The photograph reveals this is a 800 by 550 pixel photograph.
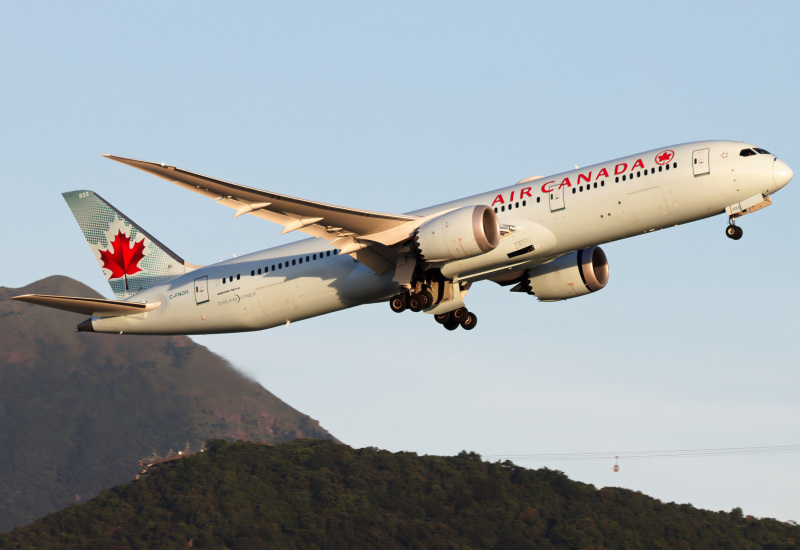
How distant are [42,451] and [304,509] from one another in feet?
264

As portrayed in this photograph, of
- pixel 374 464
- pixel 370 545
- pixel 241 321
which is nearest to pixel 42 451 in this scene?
pixel 374 464

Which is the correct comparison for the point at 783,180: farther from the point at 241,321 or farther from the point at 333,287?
the point at 241,321

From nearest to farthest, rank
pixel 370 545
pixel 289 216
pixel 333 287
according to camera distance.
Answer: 1. pixel 289 216
2. pixel 333 287
3. pixel 370 545

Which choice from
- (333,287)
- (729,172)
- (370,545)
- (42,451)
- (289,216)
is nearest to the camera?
(729,172)

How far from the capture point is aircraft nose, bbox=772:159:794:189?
38.2 meters

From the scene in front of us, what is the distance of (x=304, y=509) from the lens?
130500 mm

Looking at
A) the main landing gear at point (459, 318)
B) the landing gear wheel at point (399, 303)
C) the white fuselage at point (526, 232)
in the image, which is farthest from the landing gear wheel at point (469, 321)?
the landing gear wheel at point (399, 303)

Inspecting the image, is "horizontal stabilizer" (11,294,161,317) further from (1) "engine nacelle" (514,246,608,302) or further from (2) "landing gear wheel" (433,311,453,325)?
(1) "engine nacelle" (514,246,608,302)

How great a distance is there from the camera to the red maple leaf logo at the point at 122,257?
4997cm

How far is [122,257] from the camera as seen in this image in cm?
5025

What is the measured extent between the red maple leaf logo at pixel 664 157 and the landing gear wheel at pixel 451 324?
12546 mm

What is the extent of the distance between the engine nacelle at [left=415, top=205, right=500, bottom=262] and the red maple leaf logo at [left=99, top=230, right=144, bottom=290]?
53.7 feet

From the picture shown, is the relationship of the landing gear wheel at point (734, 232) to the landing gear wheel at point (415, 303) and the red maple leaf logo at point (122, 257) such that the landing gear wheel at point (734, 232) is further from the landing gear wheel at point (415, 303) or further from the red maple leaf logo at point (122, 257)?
the red maple leaf logo at point (122, 257)

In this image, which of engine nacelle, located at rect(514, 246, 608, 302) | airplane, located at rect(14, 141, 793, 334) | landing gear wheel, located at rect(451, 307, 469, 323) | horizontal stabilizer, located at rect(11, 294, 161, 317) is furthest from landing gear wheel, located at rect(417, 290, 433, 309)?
horizontal stabilizer, located at rect(11, 294, 161, 317)
